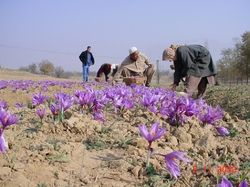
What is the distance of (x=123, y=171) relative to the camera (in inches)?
105

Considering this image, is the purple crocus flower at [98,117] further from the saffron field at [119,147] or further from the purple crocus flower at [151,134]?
the purple crocus flower at [151,134]

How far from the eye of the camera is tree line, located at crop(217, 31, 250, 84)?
43969 millimetres

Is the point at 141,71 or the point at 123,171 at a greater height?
the point at 141,71

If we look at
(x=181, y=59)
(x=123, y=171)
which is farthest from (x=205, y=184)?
(x=181, y=59)

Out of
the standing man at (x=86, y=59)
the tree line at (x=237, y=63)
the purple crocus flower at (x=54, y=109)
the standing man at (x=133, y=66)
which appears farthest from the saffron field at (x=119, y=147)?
the tree line at (x=237, y=63)

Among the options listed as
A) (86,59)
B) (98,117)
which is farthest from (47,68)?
(98,117)

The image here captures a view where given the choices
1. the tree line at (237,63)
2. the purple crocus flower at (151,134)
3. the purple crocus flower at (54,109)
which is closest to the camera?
the purple crocus flower at (151,134)

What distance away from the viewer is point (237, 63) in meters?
45.8

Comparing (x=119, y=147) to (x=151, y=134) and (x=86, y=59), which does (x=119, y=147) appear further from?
(x=86, y=59)

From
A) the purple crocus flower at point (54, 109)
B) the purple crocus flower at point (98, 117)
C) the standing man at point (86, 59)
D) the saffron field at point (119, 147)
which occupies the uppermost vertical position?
the standing man at point (86, 59)

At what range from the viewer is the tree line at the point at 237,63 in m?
44.0

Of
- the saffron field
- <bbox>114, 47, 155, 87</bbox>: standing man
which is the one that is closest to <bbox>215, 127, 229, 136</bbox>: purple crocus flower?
the saffron field

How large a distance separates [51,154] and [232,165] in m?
1.14

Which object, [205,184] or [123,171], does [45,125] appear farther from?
[205,184]
